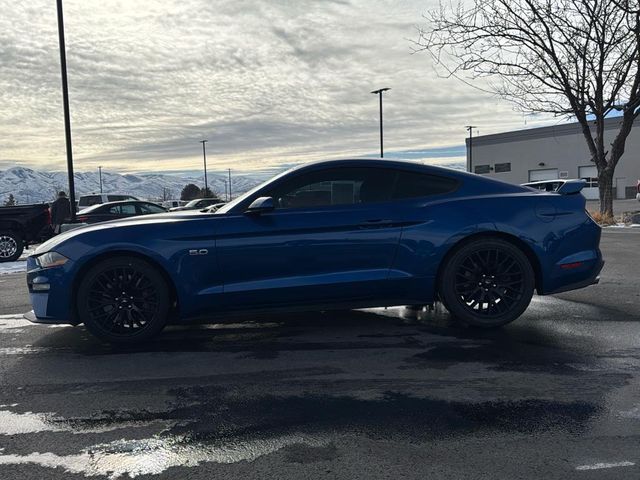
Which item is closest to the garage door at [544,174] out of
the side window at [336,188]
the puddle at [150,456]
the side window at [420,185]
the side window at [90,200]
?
the side window at [90,200]

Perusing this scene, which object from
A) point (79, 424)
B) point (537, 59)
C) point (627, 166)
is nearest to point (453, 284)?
point (79, 424)

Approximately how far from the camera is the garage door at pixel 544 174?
53.1 m

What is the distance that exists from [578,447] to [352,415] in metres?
1.21

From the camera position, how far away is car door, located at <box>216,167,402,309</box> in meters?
4.61

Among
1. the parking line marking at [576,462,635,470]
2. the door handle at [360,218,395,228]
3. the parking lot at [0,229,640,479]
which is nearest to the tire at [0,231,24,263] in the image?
the parking lot at [0,229,640,479]

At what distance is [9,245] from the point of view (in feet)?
42.3

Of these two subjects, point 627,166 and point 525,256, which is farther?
point 627,166

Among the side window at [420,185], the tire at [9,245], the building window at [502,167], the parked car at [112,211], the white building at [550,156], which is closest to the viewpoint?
the side window at [420,185]

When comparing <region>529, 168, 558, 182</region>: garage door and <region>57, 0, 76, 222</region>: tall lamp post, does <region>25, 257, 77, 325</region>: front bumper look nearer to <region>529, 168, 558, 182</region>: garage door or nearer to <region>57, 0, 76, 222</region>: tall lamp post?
<region>57, 0, 76, 222</region>: tall lamp post

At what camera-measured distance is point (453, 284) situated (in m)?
4.87

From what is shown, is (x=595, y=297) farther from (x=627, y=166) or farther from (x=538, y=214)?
(x=627, y=166)

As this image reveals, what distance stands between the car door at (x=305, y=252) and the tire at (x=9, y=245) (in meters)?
10.4

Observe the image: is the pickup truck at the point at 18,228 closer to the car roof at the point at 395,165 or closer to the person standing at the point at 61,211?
the person standing at the point at 61,211

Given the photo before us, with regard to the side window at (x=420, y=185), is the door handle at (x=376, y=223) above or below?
below
